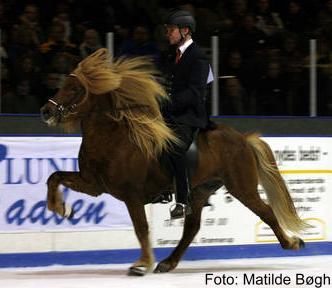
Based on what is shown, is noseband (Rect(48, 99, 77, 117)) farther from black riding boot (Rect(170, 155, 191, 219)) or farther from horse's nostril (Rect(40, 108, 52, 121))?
black riding boot (Rect(170, 155, 191, 219))

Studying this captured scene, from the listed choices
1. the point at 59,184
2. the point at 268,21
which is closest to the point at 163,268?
the point at 59,184

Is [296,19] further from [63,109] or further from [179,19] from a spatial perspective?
[63,109]

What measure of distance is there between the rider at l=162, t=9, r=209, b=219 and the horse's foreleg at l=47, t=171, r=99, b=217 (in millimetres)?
756

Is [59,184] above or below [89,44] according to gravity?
below

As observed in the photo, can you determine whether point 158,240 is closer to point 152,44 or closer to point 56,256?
point 56,256

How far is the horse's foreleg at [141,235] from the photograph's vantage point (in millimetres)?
7094

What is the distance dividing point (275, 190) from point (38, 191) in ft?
→ 7.47

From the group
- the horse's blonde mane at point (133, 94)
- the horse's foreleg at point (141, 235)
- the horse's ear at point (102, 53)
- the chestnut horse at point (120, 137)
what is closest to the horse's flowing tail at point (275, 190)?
the chestnut horse at point (120, 137)

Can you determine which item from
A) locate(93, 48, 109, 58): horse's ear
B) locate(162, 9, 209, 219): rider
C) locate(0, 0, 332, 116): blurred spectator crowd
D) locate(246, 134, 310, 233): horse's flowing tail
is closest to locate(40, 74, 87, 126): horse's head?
locate(93, 48, 109, 58): horse's ear

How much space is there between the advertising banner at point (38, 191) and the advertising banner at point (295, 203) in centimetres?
66

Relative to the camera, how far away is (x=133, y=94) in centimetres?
728

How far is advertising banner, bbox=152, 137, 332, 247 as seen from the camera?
27.9ft

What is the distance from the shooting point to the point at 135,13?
9.82 meters

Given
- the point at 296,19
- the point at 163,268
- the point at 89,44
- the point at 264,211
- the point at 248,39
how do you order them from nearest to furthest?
1. the point at 163,268
2. the point at 264,211
3. the point at 89,44
4. the point at 248,39
5. the point at 296,19
